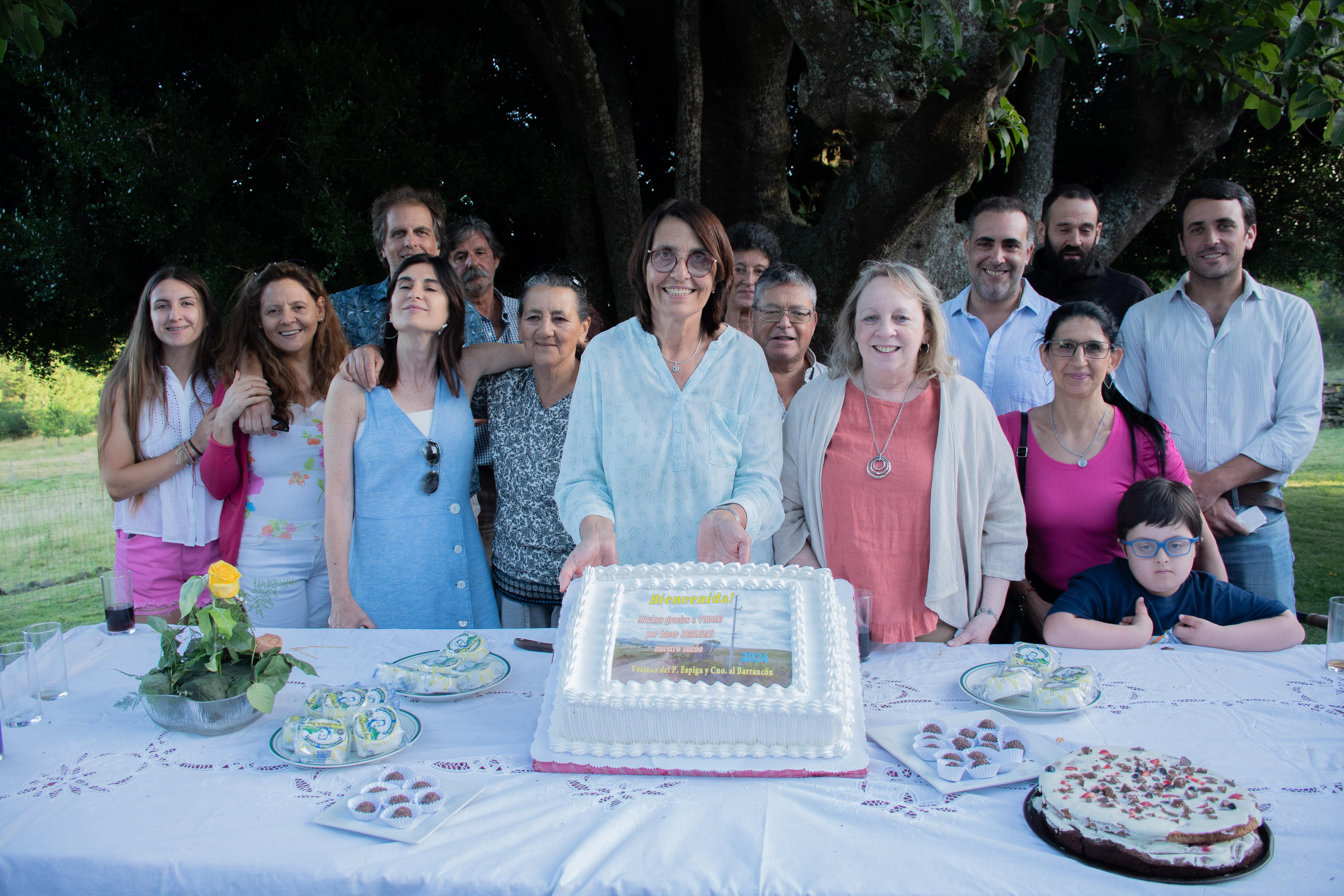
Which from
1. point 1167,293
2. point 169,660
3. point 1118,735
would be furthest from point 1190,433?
point 169,660

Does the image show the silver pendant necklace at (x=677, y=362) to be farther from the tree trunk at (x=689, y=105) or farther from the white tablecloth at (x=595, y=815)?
the tree trunk at (x=689, y=105)

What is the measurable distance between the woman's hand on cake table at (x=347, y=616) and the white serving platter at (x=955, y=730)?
1.87m

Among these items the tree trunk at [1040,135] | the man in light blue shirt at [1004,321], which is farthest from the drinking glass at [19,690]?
the tree trunk at [1040,135]

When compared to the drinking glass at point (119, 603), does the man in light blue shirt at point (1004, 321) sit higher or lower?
higher

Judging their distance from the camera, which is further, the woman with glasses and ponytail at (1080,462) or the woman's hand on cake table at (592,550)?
the woman with glasses and ponytail at (1080,462)

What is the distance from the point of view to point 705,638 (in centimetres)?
189

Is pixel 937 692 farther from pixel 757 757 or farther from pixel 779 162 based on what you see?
pixel 779 162

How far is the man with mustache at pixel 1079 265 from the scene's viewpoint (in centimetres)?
430

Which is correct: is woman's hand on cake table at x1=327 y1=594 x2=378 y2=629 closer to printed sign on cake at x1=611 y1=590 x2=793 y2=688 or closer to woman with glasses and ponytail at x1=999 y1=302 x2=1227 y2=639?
printed sign on cake at x1=611 y1=590 x2=793 y2=688

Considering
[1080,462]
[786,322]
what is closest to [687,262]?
[786,322]

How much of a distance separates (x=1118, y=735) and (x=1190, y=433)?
7.14 ft

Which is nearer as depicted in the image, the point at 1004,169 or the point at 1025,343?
the point at 1025,343

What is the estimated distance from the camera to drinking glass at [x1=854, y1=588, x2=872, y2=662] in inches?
86.4

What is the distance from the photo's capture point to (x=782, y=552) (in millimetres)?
2834
